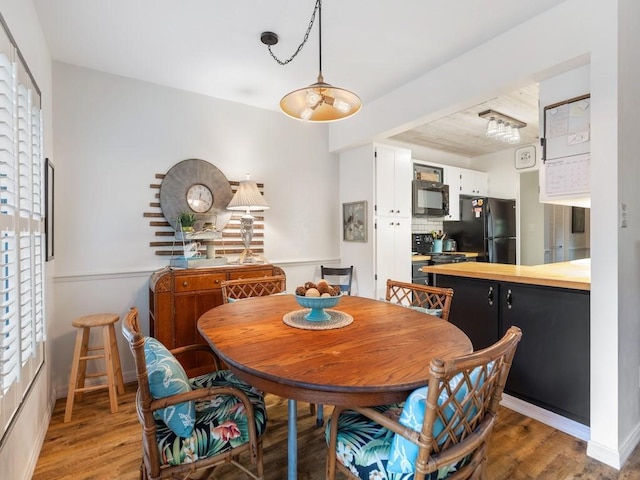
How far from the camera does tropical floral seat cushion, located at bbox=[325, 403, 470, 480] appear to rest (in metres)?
1.08

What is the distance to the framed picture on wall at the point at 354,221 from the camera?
377 centimetres

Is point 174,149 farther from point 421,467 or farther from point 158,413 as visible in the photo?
point 421,467

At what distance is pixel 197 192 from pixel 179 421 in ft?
7.64

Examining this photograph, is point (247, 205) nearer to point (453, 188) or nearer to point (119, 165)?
point (119, 165)

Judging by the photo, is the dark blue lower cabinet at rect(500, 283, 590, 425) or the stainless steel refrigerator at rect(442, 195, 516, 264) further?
the stainless steel refrigerator at rect(442, 195, 516, 264)

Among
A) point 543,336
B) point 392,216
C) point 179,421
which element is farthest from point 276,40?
point 543,336

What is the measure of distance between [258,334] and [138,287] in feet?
6.45

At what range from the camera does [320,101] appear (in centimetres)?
184

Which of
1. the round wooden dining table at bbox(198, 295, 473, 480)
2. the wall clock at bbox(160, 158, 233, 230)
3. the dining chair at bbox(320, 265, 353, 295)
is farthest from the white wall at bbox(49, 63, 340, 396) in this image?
the round wooden dining table at bbox(198, 295, 473, 480)

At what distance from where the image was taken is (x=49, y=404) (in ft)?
7.60

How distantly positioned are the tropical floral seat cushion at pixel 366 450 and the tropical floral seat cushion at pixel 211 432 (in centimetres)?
35

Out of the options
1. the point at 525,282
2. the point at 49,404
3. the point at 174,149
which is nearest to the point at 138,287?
the point at 49,404

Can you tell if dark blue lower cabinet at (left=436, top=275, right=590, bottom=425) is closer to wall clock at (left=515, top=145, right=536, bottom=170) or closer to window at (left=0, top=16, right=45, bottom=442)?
window at (left=0, top=16, right=45, bottom=442)

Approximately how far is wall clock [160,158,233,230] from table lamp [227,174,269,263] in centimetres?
18
